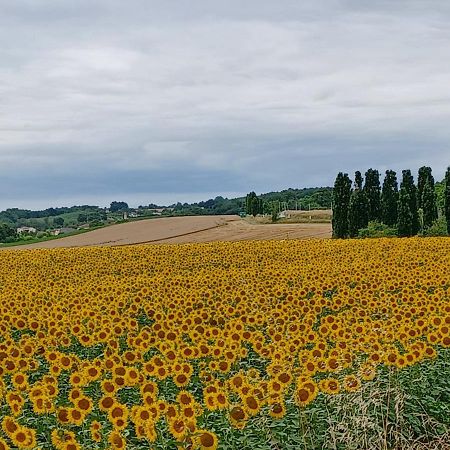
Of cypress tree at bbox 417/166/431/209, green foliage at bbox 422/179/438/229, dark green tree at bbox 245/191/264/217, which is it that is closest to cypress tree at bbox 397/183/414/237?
green foliage at bbox 422/179/438/229

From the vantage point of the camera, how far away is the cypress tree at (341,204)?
45.6m

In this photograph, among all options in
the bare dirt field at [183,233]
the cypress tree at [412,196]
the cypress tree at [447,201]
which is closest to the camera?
the cypress tree at [447,201]

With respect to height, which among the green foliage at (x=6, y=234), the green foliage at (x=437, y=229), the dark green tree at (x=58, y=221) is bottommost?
the green foliage at (x=437, y=229)

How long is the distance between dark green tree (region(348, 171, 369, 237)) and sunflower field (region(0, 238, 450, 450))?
32752mm

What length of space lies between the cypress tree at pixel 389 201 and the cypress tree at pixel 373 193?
723 mm

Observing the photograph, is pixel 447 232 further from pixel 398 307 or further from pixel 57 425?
pixel 57 425

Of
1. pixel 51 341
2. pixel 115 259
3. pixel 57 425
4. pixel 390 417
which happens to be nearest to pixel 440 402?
pixel 390 417

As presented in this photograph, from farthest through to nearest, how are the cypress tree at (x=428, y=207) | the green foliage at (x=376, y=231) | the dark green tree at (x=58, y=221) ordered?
the dark green tree at (x=58, y=221) → the cypress tree at (x=428, y=207) → the green foliage at (x=376, y=231)

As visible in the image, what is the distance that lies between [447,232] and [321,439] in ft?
119

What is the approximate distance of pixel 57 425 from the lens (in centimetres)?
604

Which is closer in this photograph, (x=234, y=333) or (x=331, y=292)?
(x=234, y=333)

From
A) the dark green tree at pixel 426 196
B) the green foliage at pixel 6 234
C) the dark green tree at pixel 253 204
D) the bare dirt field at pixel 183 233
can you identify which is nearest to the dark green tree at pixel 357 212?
the bare dirt field at pixel 183 233

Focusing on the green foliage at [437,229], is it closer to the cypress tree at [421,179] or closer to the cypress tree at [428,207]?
the cypress tree at [428,207]

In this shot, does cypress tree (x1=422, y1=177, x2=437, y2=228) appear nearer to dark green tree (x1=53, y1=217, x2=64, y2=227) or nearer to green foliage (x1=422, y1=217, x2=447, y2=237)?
green foliage (x1=422, y1=217, x2=447, y2=237)
